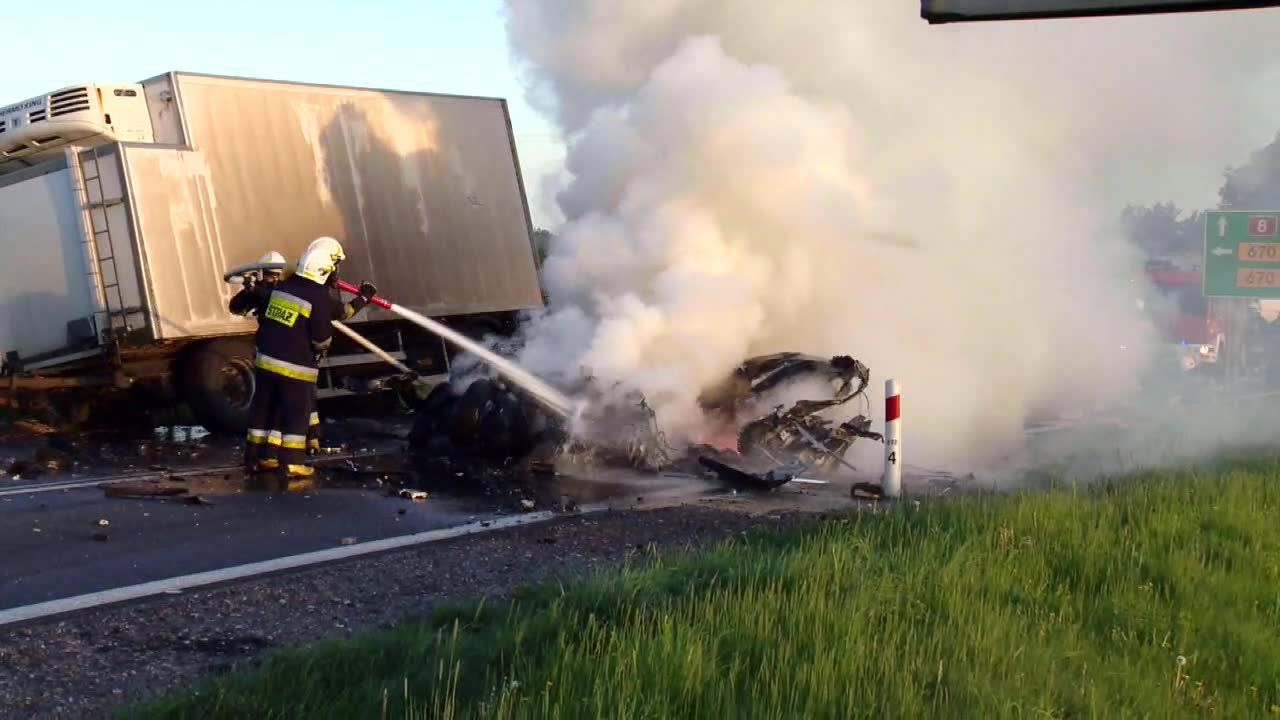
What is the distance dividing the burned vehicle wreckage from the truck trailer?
3298 mm

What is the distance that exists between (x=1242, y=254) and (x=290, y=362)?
2187cm

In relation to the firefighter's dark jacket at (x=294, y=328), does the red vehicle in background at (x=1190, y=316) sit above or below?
below

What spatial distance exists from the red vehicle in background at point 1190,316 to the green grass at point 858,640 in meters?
21.6

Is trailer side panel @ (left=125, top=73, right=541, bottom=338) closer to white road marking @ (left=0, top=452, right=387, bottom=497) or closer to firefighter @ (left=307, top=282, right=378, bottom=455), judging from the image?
white road marking @ (left=0, top=452, right=387, bottom=497)

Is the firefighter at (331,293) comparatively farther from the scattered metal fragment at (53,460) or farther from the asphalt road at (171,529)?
the scattered metal fragment at (53,460)

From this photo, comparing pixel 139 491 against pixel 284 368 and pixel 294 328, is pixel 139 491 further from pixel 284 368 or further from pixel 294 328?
pixel 294 328

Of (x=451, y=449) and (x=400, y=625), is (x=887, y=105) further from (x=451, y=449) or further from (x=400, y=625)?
(x=400, y=625)

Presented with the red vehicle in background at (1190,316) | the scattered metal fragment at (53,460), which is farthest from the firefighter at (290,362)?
the red vehicle in background at (1190,316)

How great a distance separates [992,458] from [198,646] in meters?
8.83

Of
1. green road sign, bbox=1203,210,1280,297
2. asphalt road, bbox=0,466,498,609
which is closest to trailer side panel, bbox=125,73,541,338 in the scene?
asphalt road, bbox=0,466,498,609

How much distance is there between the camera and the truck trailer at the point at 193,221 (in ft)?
40.1

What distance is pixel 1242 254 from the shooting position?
25.2 meters

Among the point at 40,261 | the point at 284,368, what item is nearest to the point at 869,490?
the point at 284,368

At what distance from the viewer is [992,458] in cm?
1194
